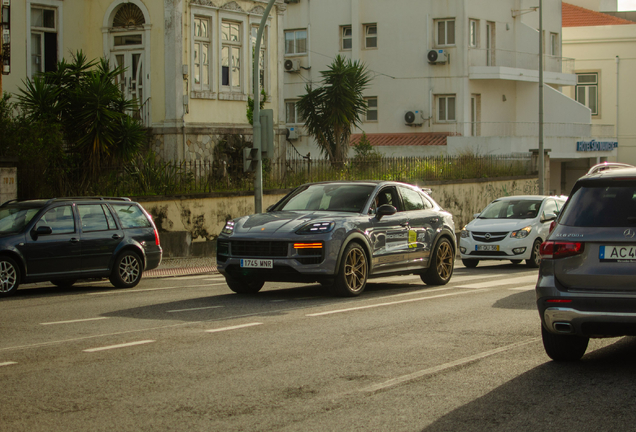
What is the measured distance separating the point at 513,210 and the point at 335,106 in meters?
10.8

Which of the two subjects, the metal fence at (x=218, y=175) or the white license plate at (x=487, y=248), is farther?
the white license plate at (x=487, y=248)

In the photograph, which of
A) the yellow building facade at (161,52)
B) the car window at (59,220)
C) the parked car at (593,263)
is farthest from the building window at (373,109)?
the parked car at (593,263)

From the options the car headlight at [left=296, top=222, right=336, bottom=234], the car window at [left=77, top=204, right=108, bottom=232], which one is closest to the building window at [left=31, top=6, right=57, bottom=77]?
the car window at [left=77, top=204, right=108, bottom=232]

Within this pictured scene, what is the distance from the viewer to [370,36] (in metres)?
46.9

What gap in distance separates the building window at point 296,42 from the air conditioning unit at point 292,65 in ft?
2.13

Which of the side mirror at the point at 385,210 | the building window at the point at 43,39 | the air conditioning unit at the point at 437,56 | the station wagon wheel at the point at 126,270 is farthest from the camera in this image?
the air conditioning unit at the point at 437,56

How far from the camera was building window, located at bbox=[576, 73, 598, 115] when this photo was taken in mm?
57875

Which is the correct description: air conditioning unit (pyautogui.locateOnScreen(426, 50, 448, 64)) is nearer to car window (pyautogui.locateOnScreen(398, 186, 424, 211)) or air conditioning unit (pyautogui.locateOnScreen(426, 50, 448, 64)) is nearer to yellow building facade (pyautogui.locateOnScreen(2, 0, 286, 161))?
yellow building facade (pyautogui.locateOnScreen(2, 0, 286, 161))

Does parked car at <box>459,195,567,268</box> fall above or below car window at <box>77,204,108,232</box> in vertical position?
below

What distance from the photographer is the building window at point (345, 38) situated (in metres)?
47.2

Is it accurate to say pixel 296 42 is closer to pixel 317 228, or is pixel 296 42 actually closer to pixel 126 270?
pixel 126 270

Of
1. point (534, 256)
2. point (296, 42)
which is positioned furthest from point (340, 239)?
point (296, 42)

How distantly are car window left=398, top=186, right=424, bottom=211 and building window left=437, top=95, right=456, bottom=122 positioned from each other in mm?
31018

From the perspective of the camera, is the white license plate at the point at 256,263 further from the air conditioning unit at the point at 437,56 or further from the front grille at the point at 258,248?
the air conditioning unit at the point at 437,56
